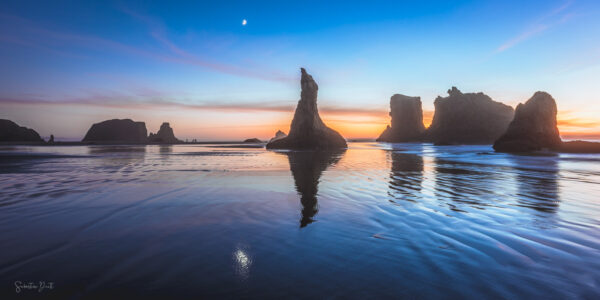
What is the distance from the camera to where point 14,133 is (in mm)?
116188

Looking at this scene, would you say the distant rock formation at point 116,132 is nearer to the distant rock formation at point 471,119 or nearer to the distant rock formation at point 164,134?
the distant rock formation at point 164,134

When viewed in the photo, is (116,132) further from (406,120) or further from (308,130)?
(406,120)

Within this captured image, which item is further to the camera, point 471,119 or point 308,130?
point 471,119

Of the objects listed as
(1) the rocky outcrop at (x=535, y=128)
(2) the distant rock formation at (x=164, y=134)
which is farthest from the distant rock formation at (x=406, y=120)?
(2) the distant rock formation at (x=164, y=134)

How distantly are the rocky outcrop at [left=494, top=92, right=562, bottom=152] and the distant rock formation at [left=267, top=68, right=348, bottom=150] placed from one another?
3467 centimetres

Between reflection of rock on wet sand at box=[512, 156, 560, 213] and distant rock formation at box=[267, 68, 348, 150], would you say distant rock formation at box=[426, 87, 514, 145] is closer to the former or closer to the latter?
distant rock formation at box=[267, 68, 348, 150]

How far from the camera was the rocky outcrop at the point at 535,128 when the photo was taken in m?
43.1

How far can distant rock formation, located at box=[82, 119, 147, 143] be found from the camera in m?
176

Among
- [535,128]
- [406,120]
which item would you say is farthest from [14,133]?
[406,120]

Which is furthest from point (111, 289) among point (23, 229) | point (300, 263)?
point (23, 229)

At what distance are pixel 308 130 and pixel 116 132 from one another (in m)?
176

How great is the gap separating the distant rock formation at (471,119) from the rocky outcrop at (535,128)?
218 ft

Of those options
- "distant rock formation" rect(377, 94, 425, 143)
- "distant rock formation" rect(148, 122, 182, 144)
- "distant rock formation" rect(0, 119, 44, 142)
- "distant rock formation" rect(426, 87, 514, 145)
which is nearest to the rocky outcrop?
"distant rock formation" rect(426, 87, 514, 145)

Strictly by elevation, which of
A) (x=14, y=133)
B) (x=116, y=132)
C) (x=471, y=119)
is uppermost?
(x=471, y=119)
